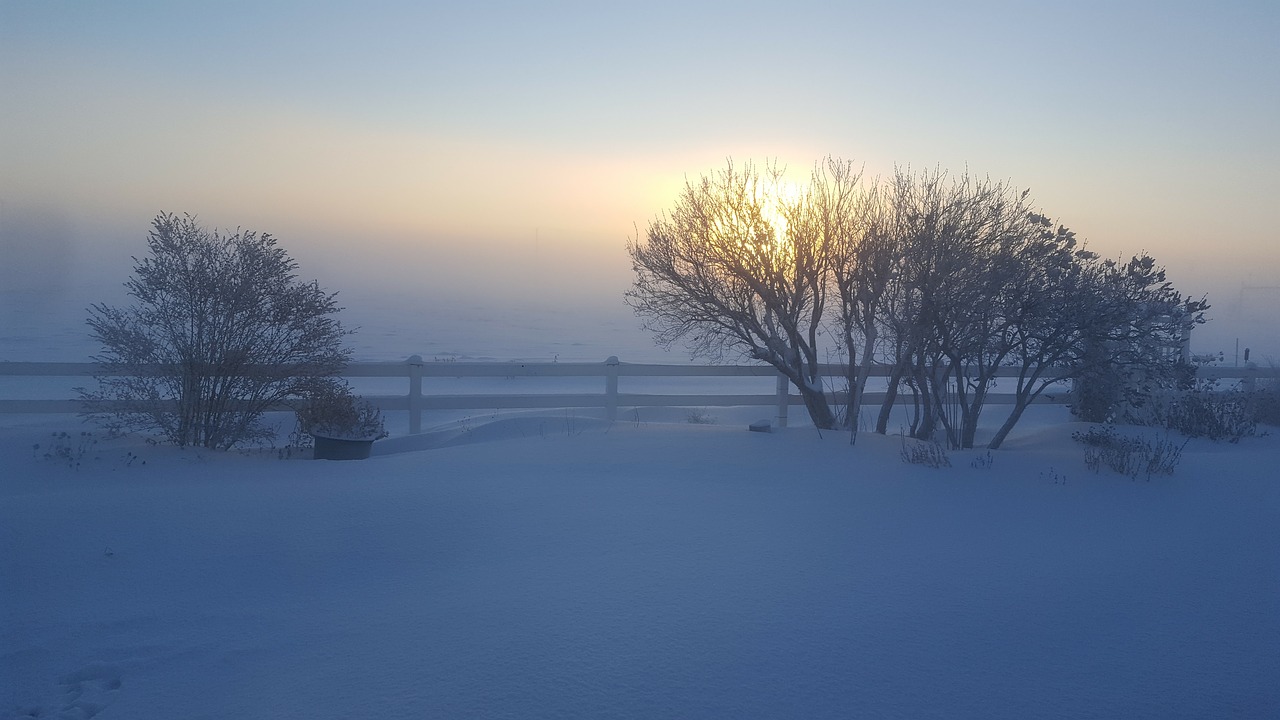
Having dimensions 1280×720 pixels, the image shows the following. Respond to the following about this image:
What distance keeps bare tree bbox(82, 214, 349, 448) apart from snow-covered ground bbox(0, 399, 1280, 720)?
5.02 ft

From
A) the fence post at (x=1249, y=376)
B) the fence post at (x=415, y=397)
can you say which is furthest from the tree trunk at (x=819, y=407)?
the fence post at (x=1249, y=376)

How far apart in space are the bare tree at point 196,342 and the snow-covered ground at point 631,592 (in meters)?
1.53

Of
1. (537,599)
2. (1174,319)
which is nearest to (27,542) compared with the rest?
(537,599)

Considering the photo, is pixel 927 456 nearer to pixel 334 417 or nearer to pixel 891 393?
pixel 891 393

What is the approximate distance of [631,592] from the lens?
18.4ft

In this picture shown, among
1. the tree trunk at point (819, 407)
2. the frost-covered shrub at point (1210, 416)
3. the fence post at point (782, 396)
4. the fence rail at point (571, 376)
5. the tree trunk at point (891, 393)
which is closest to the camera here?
the tree trunk at point (891, 393)

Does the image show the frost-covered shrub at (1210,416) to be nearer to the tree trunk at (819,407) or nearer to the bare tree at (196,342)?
the tree trunk at (819,407)

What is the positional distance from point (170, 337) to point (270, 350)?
1.22 meters

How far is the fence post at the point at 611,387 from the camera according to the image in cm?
1504

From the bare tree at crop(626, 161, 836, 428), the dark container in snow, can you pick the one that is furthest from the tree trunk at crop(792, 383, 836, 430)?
the dark container in snow

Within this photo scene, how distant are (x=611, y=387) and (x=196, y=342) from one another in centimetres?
673

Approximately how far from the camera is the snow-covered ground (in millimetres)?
4336

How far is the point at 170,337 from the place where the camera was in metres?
11.1

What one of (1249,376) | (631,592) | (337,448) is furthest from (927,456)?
(1249,376)
